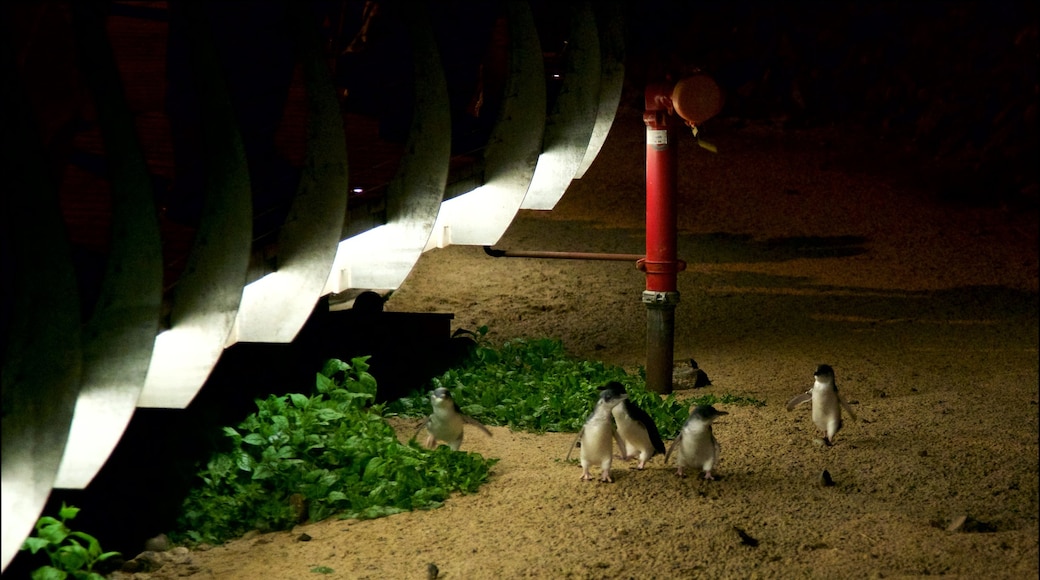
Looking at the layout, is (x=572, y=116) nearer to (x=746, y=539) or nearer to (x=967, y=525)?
(x=746, y=539)

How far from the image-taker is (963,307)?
1083cm

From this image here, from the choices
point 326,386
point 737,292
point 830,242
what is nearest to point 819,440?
point 326,386

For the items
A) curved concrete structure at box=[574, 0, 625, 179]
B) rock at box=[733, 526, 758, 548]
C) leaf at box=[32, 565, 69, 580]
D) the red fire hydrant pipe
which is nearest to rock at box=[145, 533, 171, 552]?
leaf at box=[32, 565, 69, 580]

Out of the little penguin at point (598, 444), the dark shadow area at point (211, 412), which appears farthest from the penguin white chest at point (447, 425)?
the dark shadow area at point (211, 412)

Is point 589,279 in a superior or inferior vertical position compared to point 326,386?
superior

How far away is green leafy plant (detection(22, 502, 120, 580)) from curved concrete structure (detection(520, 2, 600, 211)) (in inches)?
104

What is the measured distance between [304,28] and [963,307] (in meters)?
8.66

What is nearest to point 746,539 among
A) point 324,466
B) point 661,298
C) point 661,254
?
point 324,466

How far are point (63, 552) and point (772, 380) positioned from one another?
489 centimetres

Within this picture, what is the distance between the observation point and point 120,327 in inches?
111

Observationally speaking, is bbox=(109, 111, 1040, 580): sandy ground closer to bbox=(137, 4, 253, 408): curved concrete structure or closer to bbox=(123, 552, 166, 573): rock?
bbox=(123, 552, 166, 573): rock

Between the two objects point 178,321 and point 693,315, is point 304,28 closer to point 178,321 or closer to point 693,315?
point 178,321

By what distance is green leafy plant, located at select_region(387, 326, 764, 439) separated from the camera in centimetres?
712

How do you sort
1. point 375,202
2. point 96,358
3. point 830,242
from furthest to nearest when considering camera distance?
1. point 830,242
2. point 375,202
3. point 96,358
